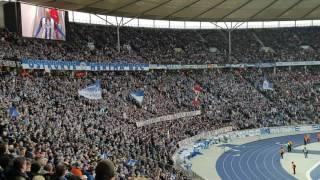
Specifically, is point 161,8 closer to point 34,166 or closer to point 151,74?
point 151,74

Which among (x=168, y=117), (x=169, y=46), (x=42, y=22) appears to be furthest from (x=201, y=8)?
(x=42, y=22)

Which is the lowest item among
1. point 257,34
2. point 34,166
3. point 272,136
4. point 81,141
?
point 272,136

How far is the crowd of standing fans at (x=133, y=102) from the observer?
17.0 meters

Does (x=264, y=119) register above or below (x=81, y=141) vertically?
below

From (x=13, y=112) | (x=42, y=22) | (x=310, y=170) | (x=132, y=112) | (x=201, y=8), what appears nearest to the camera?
(x=13, y=112)

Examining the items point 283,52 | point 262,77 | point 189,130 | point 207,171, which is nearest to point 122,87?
point 189,130

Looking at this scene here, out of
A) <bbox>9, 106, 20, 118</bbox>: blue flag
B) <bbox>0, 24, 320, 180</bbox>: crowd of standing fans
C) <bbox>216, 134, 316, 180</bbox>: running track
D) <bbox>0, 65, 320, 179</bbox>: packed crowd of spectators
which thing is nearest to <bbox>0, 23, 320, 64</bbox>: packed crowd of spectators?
<bbox>0, 24, 320, 180</bbox>: crowd of standing fans

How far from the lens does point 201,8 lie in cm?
4750

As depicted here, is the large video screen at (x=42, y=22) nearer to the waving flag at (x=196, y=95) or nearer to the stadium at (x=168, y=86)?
the stadium at (x=168, y=86)

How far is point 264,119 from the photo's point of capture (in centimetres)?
4928

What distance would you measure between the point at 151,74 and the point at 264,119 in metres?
13.4

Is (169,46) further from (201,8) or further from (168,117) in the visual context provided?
(168,117)

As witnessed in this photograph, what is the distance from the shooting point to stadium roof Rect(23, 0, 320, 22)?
135 ft

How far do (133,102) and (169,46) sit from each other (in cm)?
1959
